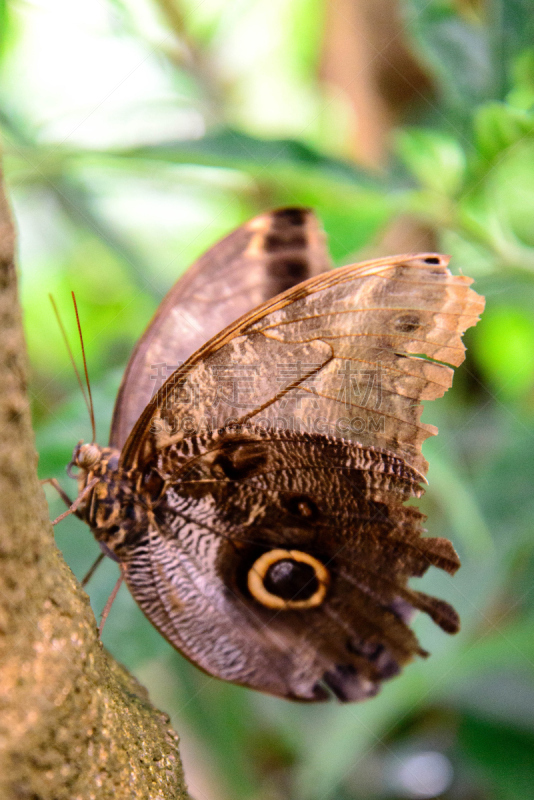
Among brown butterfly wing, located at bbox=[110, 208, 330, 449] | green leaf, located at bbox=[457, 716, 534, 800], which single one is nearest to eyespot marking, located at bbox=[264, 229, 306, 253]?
brown butterfly wing, located at bbox=[110, 208, 330, 449]

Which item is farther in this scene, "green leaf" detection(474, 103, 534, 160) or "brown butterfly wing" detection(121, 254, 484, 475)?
"green leaf" detection(474, 103, 534, 160)

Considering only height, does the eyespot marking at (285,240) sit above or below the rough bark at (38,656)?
above

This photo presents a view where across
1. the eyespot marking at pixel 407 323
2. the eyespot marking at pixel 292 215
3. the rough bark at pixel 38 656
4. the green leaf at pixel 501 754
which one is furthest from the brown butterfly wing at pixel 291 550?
the green leaf at pixel 501 754

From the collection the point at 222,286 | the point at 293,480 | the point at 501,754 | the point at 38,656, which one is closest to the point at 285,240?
the point at 222,286

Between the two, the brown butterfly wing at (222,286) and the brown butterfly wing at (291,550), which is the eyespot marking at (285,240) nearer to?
the brown butterfly wing at (222,286)

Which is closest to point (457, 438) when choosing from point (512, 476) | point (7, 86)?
point (512, 476)

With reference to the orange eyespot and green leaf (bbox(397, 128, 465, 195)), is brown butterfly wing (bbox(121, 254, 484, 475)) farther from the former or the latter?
green leaf (bbox(397, 128, 465, 195))

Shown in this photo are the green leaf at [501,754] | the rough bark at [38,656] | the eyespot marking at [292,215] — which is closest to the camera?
the rough bark at [38,656]

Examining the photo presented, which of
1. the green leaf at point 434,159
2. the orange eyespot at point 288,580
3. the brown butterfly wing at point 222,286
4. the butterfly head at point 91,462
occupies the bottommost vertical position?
the orange eyespot at point 288,580

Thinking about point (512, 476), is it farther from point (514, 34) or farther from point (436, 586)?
point (514, 34)
